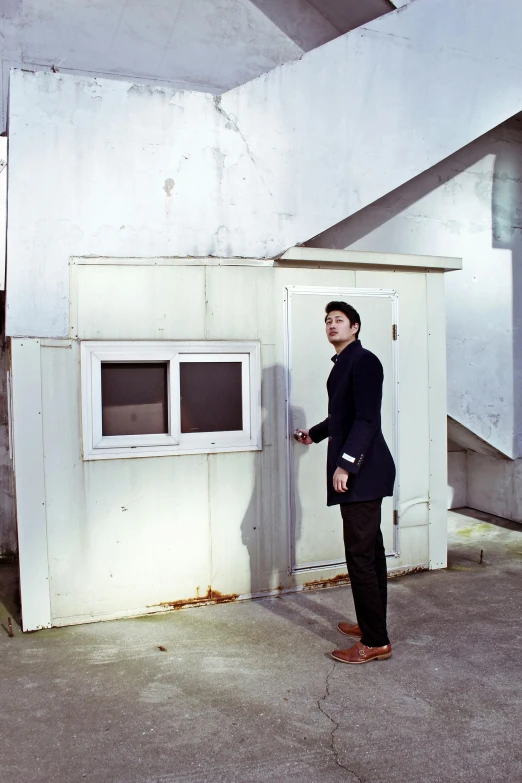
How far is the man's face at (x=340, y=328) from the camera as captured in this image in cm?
389

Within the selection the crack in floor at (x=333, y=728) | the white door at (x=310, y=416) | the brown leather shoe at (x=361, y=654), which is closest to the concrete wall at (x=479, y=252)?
the white door at (x=310, y=416)

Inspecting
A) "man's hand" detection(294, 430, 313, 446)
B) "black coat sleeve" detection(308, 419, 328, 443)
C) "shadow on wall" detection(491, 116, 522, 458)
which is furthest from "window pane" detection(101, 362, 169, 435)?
"shadow on wall" detection(491, 116, 522, 458)

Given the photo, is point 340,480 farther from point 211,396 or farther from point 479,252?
point 479,252

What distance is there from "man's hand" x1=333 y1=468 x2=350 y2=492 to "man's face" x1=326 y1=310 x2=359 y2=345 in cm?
77

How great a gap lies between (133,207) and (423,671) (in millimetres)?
3411

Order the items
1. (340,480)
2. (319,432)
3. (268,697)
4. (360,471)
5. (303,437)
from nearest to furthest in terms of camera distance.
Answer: (268,697), (340,480), (360,471), (319,432), (303,437)

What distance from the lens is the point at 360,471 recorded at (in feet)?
12.3

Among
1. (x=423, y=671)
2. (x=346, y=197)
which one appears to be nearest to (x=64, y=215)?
(x=346, y=197)

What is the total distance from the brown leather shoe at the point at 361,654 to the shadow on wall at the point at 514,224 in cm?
384

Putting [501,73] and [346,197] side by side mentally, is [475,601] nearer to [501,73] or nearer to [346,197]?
[346,197]

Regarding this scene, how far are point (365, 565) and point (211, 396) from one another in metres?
1.70

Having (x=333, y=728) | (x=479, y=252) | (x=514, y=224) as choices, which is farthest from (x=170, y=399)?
(x=514, y=224)

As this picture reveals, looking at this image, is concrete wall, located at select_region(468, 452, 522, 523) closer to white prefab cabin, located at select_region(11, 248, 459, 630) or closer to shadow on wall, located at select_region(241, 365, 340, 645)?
white prefab cabin, located at select_region(11, 248, 459, 630)

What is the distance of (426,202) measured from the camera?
22.2ft
